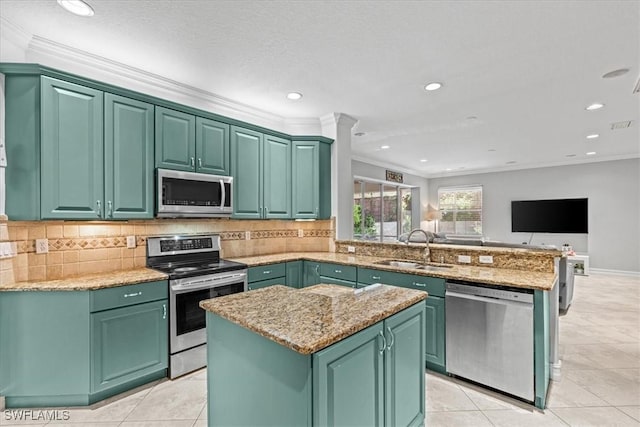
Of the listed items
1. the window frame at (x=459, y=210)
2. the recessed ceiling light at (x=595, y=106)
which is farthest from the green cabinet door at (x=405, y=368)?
the window frame at (x=459, y=210)

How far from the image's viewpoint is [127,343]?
2377 millimetres

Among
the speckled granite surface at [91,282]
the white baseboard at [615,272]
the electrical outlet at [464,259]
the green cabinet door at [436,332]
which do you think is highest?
the electrical outlet at [464,259]

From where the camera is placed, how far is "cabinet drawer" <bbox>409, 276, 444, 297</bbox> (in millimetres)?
2601

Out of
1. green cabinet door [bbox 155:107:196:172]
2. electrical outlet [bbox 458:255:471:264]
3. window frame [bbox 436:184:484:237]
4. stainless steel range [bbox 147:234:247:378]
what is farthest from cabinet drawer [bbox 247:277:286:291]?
window frame [bbox 436:184:484:237]

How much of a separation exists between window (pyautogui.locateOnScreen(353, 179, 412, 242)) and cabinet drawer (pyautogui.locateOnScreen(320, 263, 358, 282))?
2920 millimetres

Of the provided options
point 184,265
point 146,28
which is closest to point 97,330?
point 184,265

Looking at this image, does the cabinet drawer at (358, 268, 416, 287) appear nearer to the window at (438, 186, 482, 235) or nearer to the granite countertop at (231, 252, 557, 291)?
the granite countertop at (231, 252, 557, 291)

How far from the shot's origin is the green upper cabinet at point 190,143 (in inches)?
112

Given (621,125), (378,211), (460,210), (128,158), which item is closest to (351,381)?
(128,158)

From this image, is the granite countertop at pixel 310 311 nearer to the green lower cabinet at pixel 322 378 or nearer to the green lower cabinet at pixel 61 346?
the green lower cabinet at pixel 322 378

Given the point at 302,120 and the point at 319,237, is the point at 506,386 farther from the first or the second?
the point at 302,120

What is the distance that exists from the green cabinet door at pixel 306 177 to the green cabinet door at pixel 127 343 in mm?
1997

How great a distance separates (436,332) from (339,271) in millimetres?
1149

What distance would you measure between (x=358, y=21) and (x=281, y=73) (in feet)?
3.31
